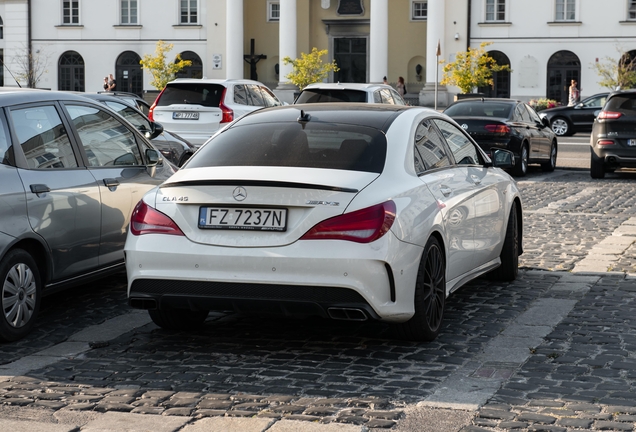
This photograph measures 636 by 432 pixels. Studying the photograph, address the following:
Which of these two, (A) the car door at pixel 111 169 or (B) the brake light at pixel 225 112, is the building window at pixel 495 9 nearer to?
(B) the brake light at pixel 225 112

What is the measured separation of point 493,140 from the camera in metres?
20.0

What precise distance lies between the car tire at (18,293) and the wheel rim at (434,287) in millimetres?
2491

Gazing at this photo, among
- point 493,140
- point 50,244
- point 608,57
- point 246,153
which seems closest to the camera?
point 246,153

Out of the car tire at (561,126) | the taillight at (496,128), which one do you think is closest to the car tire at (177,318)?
the taillight at (496,128)

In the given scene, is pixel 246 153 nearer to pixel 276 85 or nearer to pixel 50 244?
pixel 50 244

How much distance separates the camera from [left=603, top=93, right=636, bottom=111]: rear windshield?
19.2 m

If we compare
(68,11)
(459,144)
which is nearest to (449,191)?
(459,144)

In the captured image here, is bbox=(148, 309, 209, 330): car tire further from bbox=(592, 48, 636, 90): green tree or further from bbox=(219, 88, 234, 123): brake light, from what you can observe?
bbox=(592, 48, 636, 90): green tree

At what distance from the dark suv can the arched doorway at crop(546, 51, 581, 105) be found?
121ft

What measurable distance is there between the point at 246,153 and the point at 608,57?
168 ft

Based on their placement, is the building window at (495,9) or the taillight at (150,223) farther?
the building window at (495,9)

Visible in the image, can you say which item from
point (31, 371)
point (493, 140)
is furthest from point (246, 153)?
point (493, 140)

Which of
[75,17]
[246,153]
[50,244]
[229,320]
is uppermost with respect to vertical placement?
[75,17]

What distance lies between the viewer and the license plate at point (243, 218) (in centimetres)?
590
